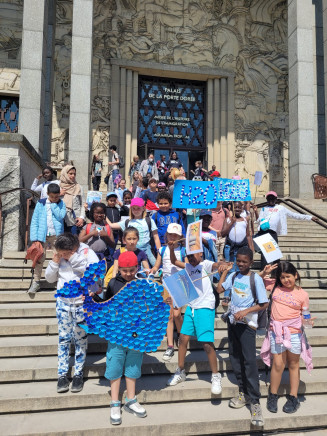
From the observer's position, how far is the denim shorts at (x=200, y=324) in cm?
362

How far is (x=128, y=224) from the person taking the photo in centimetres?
493

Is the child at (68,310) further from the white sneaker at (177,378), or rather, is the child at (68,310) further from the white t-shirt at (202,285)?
the white t-shirt at (202,285)

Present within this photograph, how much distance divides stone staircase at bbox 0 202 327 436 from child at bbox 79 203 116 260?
0.98 m

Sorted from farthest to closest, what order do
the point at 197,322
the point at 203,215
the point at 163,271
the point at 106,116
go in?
the point at 106,116 → the point at 203,215 → the point at 163,271 → the point at 197,322

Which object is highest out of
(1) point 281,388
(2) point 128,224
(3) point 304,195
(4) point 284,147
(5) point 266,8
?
(5) point 266,8

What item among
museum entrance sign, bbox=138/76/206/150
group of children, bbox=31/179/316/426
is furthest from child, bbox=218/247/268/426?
museum entrance sign, bbox=138/76/206/150

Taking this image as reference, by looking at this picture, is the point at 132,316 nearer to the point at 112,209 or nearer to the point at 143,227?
the point at 143,227

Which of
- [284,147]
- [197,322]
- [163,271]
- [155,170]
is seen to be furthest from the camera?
[284,147]

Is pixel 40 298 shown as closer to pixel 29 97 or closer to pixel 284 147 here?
pixel 29 97

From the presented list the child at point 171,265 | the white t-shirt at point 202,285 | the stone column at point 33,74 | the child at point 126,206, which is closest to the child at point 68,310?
the child at point 171,265

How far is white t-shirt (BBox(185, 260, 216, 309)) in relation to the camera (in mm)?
3727

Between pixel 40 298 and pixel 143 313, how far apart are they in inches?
95.7

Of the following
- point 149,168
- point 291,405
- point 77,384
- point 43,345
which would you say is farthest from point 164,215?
point 149,168

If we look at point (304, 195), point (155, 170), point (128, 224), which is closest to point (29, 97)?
point (155, 170)
